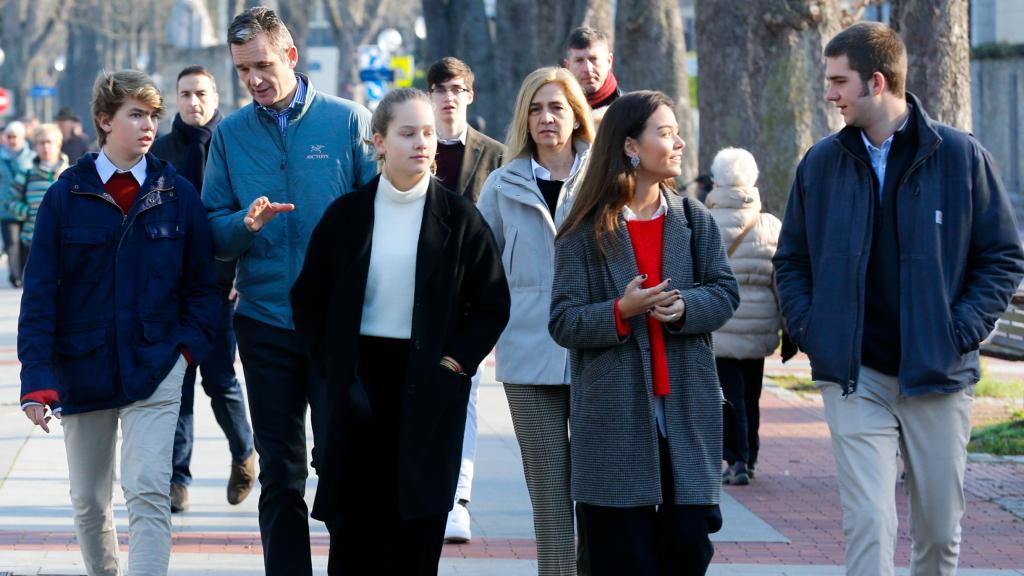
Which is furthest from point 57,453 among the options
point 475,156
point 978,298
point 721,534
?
point 978,298

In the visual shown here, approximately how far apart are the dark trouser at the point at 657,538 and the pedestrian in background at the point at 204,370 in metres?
3.24

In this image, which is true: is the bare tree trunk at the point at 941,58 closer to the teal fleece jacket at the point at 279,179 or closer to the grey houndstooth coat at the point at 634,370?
the teal fleece jacket at the point at 279,179

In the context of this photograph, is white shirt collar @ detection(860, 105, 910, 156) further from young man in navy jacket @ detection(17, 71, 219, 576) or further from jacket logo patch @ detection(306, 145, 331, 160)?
young man in navy jacket @ detection(17, 71, 219, 576)

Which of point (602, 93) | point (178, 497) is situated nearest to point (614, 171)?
point (602, 93)

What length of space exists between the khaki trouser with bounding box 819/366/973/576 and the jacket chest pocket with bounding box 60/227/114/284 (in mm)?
2400

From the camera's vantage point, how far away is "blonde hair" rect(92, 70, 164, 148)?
5742mm

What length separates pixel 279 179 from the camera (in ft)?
19.5

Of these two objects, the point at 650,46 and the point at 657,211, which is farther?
the point at 650,46

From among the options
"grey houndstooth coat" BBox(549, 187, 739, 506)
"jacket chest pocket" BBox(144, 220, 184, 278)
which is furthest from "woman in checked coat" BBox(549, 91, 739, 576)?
"jacket chest pocket" BBox(144, 220, 184, 278)

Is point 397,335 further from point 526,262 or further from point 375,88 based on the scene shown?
point 375,88

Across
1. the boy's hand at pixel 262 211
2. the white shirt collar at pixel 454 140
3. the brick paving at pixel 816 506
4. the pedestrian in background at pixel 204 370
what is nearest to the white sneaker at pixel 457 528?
the brick paving at pixel 816 506

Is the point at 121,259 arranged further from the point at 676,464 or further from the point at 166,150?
the point at 166,150

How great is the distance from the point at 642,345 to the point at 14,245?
16.8 m

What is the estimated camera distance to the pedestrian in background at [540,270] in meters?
5.96
